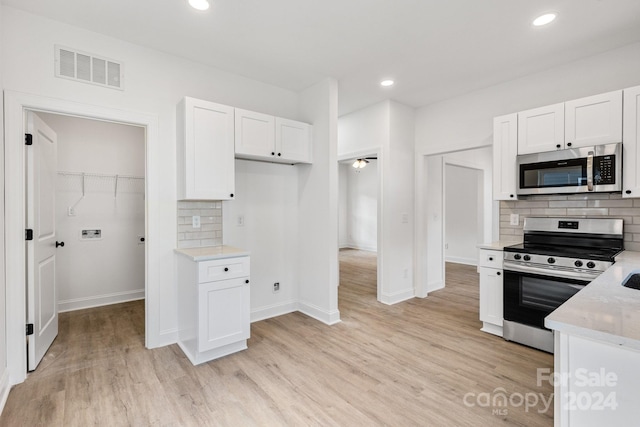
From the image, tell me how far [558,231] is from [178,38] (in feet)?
13.4

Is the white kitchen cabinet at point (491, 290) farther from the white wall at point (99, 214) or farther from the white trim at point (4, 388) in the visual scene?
the white wall at point (99, 214)

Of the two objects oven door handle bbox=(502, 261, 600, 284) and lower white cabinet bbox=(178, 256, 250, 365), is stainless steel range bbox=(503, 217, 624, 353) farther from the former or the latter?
lower white cabinet bbox=(178, 256, 250, 365)

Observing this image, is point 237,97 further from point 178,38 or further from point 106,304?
point 106,304

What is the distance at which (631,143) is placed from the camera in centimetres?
258

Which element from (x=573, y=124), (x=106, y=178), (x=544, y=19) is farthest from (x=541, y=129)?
(x=106, y=178)

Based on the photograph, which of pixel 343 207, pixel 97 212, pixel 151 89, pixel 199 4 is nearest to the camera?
pixel 199 4

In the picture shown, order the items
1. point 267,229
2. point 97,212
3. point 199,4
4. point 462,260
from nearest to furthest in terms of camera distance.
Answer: point 199,4 < point 267,229 < point 97,212 < point 462,260

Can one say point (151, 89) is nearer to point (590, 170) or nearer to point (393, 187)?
point (393, 187)

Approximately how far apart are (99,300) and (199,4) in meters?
3.83

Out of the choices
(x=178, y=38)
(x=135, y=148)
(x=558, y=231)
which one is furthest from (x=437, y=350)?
(x=135, y=148)

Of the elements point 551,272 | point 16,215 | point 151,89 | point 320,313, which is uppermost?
point 151,89

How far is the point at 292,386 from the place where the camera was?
2.29m

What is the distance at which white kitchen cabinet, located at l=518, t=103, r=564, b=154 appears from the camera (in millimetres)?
2938

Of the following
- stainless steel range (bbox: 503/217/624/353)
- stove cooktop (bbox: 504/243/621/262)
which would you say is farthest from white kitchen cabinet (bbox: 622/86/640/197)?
stove cooktop (bbox: 504/243/621/262)
